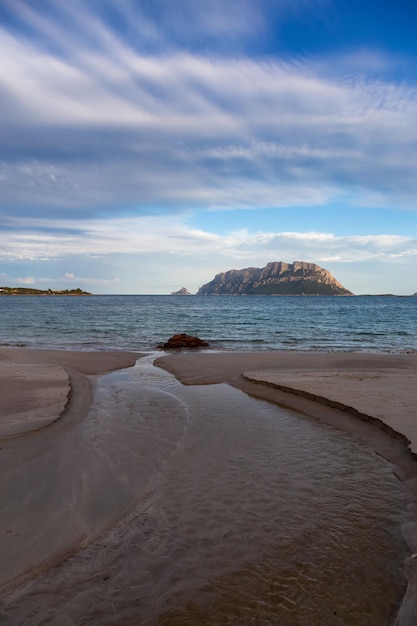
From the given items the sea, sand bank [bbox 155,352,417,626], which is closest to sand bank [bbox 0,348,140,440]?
the sea

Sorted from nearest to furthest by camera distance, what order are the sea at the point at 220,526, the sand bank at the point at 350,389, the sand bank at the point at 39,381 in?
the sea at the point at 220,526, the sand bank at the point at 350,389, the sand bank at the point at 39,381

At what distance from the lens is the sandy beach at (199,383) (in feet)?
15.5

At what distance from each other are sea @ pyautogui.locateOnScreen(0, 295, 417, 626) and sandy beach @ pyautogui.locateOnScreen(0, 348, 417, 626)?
0.58 feet

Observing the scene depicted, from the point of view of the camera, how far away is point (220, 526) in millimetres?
5016

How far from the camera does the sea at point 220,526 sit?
365 centimetres

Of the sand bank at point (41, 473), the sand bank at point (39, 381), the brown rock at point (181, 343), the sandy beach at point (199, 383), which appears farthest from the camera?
the brown rock at point (181, 343)

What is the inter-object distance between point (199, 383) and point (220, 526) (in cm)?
943

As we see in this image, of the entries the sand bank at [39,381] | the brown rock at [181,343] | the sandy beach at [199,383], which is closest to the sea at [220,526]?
the sandy beach at [199,383]

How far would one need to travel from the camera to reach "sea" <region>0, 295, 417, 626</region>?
12.0 feet

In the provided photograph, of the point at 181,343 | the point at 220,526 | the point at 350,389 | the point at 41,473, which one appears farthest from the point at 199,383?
the point at 181,343

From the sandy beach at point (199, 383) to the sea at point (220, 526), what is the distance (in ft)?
0.58

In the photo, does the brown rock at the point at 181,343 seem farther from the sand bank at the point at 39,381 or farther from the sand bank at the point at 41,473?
the sand bank at the point at 41,473

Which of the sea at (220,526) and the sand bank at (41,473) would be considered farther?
the sand bank at (41,473)

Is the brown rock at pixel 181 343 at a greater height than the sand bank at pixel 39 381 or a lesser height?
greater
